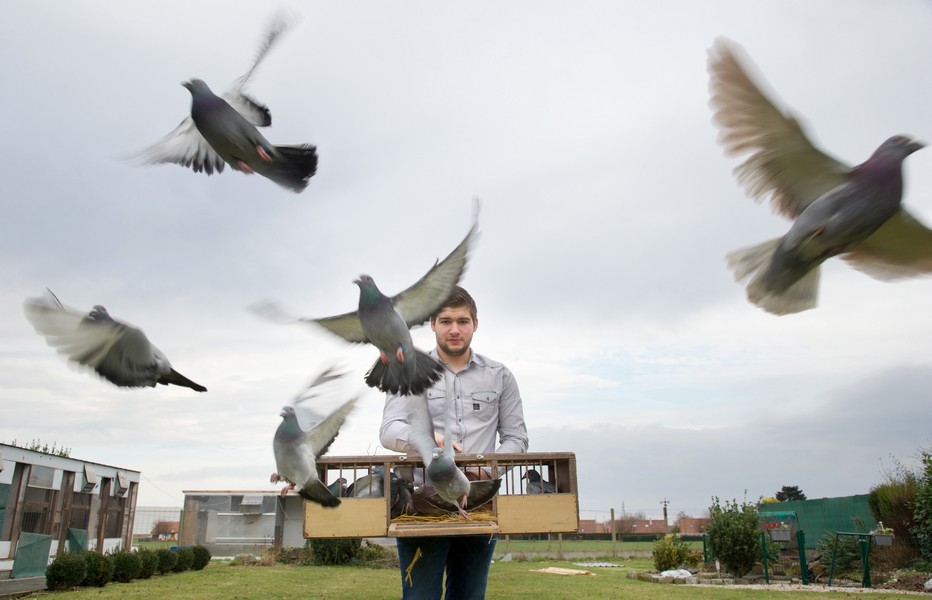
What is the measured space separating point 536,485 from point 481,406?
80 centimetres

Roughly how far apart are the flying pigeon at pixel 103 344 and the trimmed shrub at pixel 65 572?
72.0 feet

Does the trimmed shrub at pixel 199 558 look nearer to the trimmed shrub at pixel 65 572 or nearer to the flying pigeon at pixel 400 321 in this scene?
the trimmed shrub at pixel 65 572

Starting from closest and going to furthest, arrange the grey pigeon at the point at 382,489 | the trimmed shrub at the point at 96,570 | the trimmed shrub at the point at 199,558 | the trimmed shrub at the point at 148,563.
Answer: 1. the grey pigeon at the point at 382,489
2. the trimmed shrub at the point at 96,570
3. the trimmed shrub at the point at 148,563
4. the trimmed shrub at the point at 199,558

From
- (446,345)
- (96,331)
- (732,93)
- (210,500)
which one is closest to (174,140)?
(96,331)

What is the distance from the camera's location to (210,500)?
122ft

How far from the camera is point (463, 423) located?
534 centimetres

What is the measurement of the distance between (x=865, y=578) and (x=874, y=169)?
68.9 feet

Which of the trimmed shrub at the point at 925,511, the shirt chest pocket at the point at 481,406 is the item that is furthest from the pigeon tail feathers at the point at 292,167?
the trimmed shrub at the point at 925,511

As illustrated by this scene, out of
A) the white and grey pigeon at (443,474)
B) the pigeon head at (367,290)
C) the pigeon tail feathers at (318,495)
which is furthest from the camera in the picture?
the white and grey pigeon at (443,474)

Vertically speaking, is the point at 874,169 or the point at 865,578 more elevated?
the point at 874,169

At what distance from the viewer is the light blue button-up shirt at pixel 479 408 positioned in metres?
5.24

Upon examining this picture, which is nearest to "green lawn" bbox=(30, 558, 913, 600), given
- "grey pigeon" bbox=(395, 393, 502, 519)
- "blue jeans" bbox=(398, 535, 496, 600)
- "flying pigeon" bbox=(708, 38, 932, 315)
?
"blue jeans" bbox=(398, 535, 496, 600)

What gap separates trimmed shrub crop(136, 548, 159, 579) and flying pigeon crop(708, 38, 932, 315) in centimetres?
2657

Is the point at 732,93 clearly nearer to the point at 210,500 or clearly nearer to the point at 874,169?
the point at 874,169
